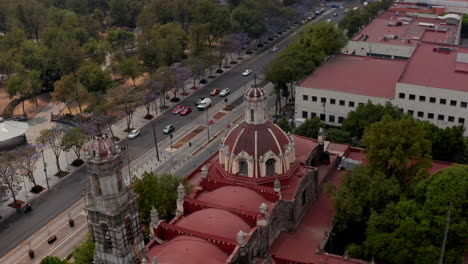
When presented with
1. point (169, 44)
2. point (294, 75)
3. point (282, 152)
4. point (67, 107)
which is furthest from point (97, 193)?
point (169, 44)

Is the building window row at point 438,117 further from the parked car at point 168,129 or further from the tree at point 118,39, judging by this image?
the tree at point 118,39

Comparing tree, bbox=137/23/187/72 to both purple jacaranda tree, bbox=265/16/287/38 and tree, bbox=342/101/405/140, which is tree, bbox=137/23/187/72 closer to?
purple jacaranda tree, bbox=265/16/287/38

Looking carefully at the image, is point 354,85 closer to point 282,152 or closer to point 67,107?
point 282,152

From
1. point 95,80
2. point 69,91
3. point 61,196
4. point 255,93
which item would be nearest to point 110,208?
point 255,93

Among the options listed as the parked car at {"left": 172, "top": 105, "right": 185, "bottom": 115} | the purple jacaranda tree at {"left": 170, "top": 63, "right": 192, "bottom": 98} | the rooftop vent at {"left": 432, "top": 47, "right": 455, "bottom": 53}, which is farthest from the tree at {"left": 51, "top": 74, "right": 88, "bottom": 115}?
the rooftop vent at {"left": 432, "top": 47, "right": 455, "bottom": 53}

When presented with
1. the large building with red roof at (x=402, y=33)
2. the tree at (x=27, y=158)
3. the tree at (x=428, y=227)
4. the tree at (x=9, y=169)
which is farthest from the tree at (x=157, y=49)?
the tree at (x=428, y=227)
